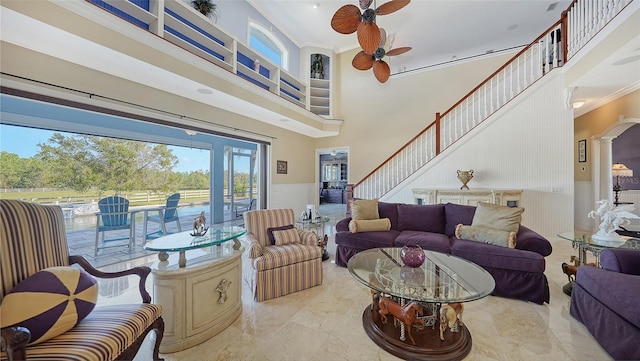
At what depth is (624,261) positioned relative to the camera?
6.31 feet

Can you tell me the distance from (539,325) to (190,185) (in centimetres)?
573

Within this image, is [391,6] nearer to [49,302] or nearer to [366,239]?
[366,239]

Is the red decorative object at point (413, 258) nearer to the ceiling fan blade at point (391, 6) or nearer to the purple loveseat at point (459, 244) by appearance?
the purple loveseat at point (459, 244)

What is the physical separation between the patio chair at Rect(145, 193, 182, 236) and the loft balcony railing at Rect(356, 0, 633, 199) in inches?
156

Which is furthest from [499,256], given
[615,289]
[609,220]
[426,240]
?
[609,220]

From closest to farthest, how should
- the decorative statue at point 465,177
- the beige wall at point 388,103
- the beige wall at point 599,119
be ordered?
1. the beige wall at point 599,119
2. the decorative statue at point 465,177
3. the beige wall at point 388,103

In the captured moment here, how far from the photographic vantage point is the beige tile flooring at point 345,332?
168cm

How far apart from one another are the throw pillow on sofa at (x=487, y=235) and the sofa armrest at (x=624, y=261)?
661mm

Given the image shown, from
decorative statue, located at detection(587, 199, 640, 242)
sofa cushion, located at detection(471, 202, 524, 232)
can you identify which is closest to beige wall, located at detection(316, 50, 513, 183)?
sofa cushion, located at detection(471, 202, 524, 232)

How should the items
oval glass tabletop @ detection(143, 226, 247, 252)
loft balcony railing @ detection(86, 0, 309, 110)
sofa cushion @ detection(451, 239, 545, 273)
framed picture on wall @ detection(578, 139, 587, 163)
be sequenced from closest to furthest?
1. oval glass tabletop @ detection(143, 226, 247, 252)
2. sofa cushion @ detection(451, 239, 545, 273)
3. loft balcony railing @ detection(86, 0, 309, 110)
4. framed picture on wall @ detection(578, 139, 587, 163)

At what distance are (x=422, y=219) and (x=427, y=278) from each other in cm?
165

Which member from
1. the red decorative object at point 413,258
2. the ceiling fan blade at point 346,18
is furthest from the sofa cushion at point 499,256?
the ceiling fan blade at point 346,18

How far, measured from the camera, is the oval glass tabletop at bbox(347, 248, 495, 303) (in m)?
1.63

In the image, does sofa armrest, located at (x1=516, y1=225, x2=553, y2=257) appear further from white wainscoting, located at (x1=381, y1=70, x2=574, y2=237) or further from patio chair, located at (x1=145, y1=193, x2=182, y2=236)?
patio chair, located at (x1=145, y1=193, x2=182, y2=236)
